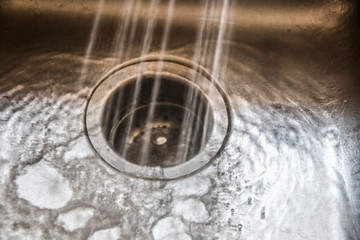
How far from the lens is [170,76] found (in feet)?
4.46

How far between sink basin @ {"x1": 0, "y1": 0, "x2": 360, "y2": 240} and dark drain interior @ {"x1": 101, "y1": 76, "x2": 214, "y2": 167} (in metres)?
0.03

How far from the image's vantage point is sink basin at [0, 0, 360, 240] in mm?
1093

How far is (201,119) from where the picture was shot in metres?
1.38

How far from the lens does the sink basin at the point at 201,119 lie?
109cm

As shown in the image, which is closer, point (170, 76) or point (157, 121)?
Answer: point (170, 76)

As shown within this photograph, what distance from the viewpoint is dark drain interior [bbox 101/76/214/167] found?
1.35m

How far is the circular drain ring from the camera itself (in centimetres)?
118

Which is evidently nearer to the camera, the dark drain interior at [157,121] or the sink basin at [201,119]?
the sink basin at [201,119]

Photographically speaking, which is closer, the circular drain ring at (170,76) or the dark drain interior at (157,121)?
the circular drain ring at (170,76)

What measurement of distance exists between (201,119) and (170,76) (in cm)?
17

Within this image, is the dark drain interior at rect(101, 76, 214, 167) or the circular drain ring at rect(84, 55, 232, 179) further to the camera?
the dark drain interior at rect(101, 76, 214, 167)

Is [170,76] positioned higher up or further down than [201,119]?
higher up

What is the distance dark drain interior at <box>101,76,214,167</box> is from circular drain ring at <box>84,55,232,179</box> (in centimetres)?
2

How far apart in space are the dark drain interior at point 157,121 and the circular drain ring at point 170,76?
22 millimetres
